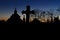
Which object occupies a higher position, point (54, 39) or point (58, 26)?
point (58, 26)

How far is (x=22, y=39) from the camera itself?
22.1 meters

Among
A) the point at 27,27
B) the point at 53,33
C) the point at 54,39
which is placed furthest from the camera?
the point at 27,27

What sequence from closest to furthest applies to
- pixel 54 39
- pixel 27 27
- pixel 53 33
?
pixel 54 39
pixel 53 33
pixel 27 27

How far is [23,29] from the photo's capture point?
24812 millimetres

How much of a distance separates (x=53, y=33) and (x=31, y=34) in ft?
11.3

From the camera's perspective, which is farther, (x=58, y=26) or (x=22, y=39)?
(x=58, y=26)

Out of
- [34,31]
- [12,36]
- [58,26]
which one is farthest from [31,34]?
[58,26]

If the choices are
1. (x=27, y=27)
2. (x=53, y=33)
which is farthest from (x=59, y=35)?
(x=27, y=27)

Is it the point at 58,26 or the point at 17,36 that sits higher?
the point at 58,26

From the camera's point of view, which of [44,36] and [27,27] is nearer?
[44,36]

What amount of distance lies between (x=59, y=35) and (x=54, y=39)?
1.46m

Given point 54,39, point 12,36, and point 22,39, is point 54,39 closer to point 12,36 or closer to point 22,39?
point 22,39

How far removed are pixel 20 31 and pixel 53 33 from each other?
5.21 m

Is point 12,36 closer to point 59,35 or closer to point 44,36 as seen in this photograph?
point 44,36
